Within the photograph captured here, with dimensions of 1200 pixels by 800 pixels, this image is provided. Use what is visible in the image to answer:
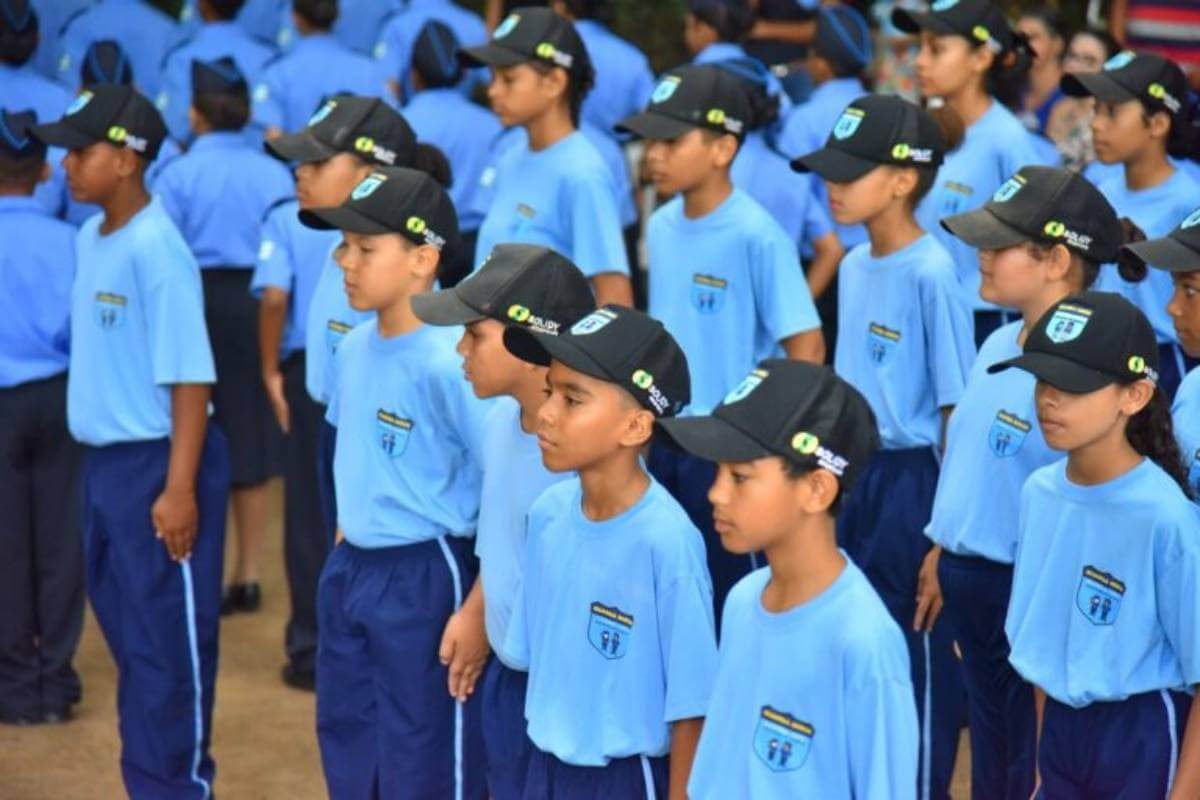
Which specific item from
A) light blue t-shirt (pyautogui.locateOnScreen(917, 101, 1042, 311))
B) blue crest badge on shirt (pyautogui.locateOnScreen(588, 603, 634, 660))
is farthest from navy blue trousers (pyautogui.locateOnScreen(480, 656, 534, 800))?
light blue t-shirt (pyautogui.locateOnScreen(917, 101, 1042, 311))

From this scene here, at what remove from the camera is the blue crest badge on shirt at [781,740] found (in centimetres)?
358

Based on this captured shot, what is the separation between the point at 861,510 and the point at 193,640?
1.93m

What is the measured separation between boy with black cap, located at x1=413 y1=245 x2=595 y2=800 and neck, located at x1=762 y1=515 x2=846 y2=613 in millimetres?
942

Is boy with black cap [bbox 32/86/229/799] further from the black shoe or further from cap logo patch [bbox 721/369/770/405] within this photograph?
cap logo patch [bbox 721/369/770/405]

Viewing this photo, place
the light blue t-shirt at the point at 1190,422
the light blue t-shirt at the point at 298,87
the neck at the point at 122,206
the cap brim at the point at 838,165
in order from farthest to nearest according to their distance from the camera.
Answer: the light blue t-shirt at the point at 298,87 < the neck at the point at 122,206 < the cap brim at the point at 838,165 < the light blue t-shirt at the point at 1190,422

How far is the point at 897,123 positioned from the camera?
18.6 ft

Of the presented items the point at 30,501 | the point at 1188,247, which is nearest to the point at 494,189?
the point at 30,501

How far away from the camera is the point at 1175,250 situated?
184 inches

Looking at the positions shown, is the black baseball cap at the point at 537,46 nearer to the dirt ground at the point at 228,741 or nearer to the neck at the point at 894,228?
the neck at the point at 894,228

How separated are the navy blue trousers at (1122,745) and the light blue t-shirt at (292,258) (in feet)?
11.7

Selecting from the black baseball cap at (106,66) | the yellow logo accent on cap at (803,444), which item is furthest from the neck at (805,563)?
the black baseball cap at (106,66)

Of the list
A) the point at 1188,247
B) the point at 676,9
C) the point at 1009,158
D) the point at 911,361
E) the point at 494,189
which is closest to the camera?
the point at 1188,247

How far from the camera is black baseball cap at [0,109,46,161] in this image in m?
6.74

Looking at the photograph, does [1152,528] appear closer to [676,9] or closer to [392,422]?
[392,422]
